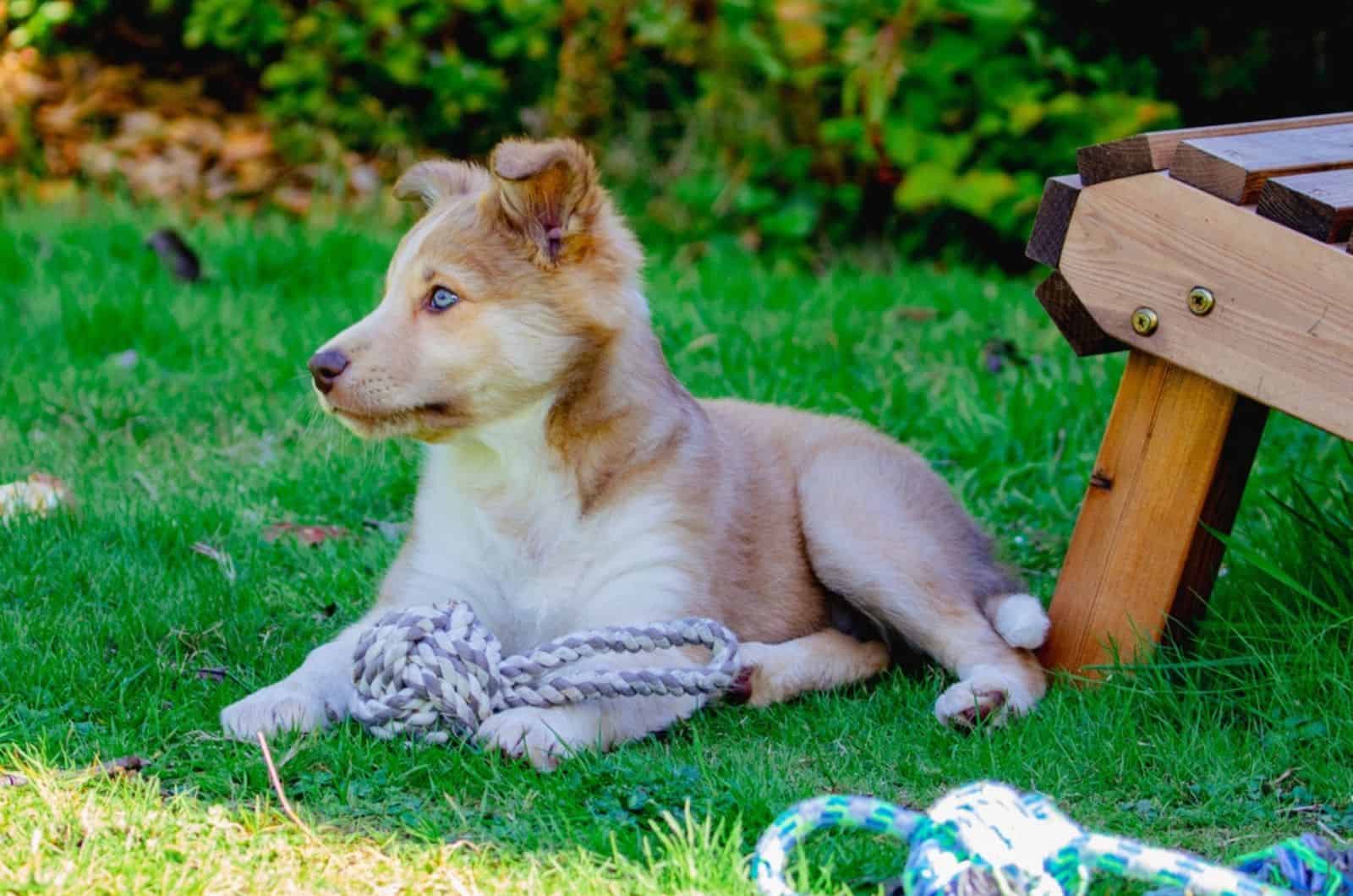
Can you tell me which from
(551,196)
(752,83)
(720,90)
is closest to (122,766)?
(551,196)

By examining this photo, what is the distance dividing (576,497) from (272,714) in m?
0.76

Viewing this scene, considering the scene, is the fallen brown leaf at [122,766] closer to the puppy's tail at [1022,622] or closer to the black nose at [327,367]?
the black nose at [327,367]

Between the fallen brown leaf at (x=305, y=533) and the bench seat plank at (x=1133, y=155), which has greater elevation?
the bench seat plank at (x=1133, y=155)

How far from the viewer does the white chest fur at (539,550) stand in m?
3.40

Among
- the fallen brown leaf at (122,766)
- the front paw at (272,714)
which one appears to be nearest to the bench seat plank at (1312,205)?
the front paw at (272,714)

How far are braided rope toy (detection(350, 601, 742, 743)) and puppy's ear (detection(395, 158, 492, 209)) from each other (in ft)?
3.37

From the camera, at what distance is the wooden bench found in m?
3.00

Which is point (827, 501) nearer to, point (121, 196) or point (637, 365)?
point (637, 365)

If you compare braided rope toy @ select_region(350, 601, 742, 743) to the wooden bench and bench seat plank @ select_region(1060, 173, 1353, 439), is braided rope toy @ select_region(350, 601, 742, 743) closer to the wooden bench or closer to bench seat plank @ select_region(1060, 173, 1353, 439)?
the wooden bench

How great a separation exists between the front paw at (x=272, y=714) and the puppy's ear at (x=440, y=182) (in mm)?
1193

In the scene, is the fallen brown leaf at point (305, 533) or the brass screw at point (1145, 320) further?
the fallen brown leaf at point (305, 533)

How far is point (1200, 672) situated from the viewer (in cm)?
349

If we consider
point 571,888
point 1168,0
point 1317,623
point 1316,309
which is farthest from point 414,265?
point 1168,0

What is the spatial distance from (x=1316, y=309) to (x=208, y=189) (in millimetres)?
6603
